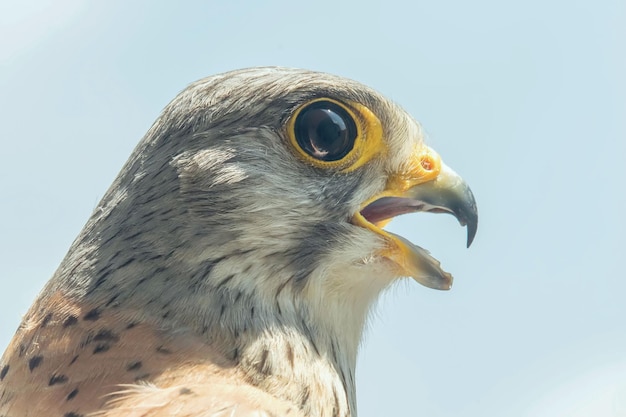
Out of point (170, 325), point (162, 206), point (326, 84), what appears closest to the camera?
point (170, 325)

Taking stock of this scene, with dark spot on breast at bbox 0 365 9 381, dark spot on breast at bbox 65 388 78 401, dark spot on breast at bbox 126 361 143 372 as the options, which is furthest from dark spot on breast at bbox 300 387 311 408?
dark spot on breast at bbox 0 365 9 381

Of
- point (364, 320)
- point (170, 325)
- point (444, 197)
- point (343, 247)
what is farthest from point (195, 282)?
point (444, 197)

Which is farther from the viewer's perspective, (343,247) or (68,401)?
(343,247)

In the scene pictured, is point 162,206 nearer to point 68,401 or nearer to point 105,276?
point 105,276

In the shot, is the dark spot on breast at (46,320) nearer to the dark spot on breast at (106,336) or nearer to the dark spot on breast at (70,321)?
the dark spot on breast at (70,321)

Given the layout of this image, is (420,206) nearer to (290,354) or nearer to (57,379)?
(290,354)

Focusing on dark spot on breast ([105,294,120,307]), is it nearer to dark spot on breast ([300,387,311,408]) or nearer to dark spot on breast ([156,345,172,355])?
dark spot on breast ([156,345,172,355])

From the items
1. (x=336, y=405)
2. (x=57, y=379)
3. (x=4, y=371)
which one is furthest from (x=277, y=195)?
(x=4, y=371)

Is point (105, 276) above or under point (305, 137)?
under

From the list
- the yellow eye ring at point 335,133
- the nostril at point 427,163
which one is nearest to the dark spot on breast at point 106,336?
the yellow eye ring at point 335,133
